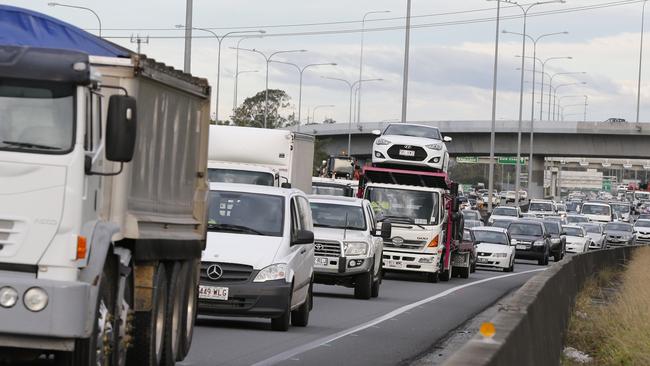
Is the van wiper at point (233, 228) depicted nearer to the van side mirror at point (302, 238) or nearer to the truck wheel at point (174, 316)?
the van side mirror at point (302, 238)

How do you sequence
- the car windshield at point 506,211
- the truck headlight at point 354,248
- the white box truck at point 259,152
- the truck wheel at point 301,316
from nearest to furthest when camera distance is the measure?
1. the truck wheel at point 301,316
2. the truck headlight at point 354,248
3. the white box truck at point 259,152
4. the car windshield at point 506,211

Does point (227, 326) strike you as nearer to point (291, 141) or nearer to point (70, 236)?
point (70, 236)

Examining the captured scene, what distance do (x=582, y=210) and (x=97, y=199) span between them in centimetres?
7943

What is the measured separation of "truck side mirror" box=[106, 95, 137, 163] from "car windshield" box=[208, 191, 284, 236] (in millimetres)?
8747

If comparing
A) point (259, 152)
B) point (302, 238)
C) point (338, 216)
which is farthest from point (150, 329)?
point (259, 152)

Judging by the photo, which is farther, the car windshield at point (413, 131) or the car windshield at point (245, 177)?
the car windshield at point (413, 131)

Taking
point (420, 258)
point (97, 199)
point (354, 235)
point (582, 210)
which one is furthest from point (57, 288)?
point (582, 210)

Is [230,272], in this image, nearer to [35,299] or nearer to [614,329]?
[614,329]

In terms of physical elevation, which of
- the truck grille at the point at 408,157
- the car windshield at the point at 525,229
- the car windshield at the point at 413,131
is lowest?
the car windshield at the point at 525,229

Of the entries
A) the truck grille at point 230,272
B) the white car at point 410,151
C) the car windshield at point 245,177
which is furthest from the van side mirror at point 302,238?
the white car at point 410,151

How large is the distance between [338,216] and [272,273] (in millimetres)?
9907

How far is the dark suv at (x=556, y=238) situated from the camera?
5441 centimetres

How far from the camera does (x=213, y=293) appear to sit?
1822 cm

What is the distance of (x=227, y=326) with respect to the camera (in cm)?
1912
